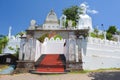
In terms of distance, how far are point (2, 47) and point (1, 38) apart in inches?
59.1

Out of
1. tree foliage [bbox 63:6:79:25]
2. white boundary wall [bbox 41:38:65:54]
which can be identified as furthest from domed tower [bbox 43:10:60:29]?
tree foliage [bbox 63:6:79:25]

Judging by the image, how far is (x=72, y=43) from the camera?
1739cm

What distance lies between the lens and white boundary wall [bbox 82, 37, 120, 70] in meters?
20.6

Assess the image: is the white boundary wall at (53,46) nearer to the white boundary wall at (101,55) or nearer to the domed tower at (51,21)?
the white boundary wall at (101,55)

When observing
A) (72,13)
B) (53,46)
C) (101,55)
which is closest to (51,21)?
(53,46)

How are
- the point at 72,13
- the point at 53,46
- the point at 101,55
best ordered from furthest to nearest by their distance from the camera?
the point at 72,13 < the point at 53,46 < the point at 101,55

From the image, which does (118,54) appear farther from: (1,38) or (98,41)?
(1,38)

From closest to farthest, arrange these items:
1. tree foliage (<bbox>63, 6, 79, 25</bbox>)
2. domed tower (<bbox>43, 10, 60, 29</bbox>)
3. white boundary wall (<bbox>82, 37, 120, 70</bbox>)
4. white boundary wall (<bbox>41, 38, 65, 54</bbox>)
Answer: white boundary wall (<bbox>82, 37, 120, 70</bbox>)
white boundary wall (<bbox>41, 38, 65, 54</bbox>)
domed tower (<bbox>43, 10, 60, 29</bbox>)
tree foliage (<bbox>63, 6, 79, 25</bbox>)

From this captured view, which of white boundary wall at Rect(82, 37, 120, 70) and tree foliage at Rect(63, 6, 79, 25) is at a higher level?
tree foliage at Rect(63, 6, 79, 25)

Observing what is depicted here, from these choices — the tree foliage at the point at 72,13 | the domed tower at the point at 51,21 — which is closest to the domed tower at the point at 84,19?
the tree foliage at the point at 72,13

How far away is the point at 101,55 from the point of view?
22625 mm

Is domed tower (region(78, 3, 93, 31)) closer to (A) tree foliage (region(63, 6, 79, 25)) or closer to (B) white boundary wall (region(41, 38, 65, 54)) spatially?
(A) tree foliage (region(63, 6, 79, 25))

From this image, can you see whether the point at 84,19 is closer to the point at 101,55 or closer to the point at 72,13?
the point at 72,13

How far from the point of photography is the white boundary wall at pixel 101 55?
2059cm
